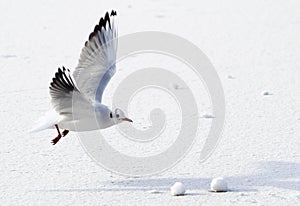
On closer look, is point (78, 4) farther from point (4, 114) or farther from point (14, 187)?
point (14, 187)

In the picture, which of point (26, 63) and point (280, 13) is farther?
point (280, 13)

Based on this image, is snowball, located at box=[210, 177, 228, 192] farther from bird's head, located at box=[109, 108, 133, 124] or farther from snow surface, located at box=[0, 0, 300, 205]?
bird's head, located at box=[109, 108, 133, 124]

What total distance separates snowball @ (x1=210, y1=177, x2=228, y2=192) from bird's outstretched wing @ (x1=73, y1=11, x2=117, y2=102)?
37.3 inches

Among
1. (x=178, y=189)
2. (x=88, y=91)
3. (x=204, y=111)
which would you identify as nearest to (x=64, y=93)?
(x=88, y=91)

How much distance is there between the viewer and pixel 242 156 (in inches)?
132

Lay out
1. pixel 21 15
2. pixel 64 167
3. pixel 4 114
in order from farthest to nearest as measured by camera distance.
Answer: pixel 21 15
pixel 4 114
pixel 64 167

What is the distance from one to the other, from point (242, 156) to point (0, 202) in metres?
1.33

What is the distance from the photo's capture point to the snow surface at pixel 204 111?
2.87 meters

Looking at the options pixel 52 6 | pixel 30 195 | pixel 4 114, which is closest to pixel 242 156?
pixel 30 195

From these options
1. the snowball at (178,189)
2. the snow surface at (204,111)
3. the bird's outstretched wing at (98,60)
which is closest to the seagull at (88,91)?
the bird's outstretched wing at (98,60)

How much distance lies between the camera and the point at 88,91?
11.5 ft

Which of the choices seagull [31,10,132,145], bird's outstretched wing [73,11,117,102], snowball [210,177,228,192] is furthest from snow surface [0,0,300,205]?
bird's outstretched wing [73,11,117,102]

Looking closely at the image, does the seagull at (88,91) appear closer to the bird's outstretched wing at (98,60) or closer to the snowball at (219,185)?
the bird's outstretched wing at (98,60)

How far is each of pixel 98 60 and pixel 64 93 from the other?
61 centimetres
